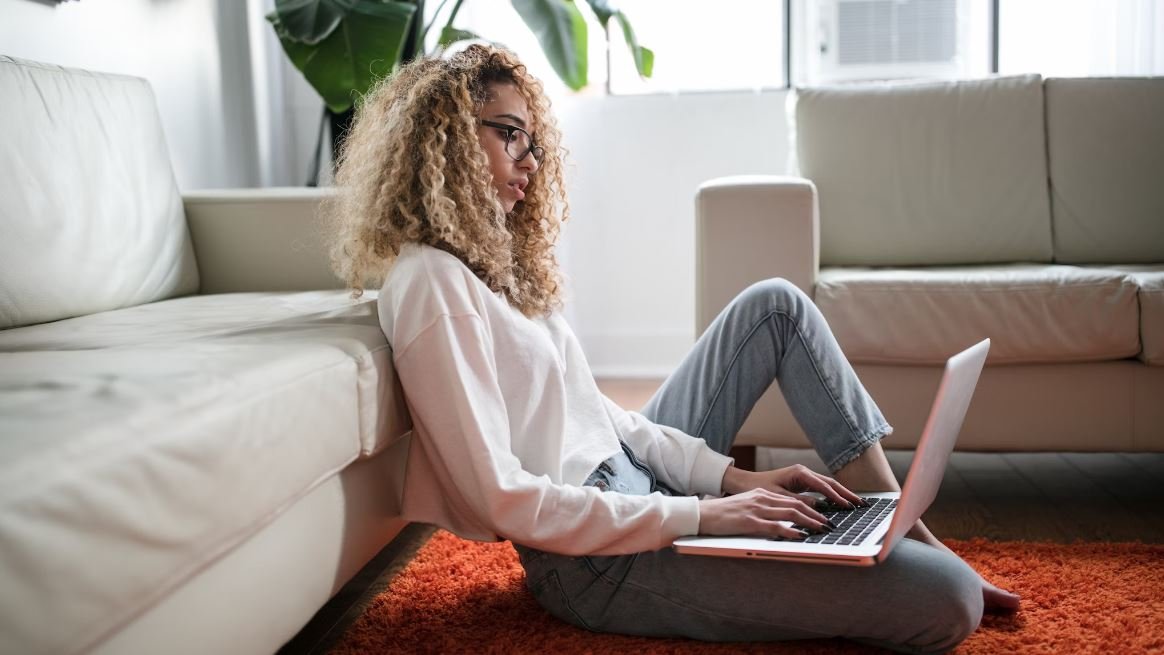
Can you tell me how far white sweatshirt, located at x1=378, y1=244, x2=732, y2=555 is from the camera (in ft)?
3.77

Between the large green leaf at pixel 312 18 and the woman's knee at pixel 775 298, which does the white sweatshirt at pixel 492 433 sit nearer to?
the woman's knee at pixel 775 298

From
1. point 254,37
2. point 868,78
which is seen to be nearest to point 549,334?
point 254,37

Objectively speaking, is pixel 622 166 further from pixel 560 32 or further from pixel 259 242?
pixel 259 242

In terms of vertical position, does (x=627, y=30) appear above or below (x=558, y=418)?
above

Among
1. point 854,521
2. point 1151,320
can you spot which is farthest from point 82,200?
point 1151,320

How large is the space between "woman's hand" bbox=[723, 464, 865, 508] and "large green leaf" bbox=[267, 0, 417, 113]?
178cm

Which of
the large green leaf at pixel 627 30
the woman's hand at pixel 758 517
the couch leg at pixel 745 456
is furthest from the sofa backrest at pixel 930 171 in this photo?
the woman's hand at pixel 758 517

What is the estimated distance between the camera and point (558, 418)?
126cm

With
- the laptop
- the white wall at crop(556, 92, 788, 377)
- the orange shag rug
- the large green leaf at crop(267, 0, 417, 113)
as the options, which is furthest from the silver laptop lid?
the white wall at crop(556, 92, 788, 377)

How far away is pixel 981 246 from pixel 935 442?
1499 mm

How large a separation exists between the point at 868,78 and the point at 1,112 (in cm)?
283

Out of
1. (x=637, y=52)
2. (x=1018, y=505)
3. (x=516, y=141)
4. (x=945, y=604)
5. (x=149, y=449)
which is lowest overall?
(x=1018, y=505)

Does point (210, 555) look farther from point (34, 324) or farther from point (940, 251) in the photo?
point (940, 251)

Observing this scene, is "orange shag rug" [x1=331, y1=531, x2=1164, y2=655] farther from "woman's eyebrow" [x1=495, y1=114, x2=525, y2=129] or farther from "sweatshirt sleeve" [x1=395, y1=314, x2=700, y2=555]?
"woman's eyebrow" [x1=495, y1=114, x2=525, y2=129]
